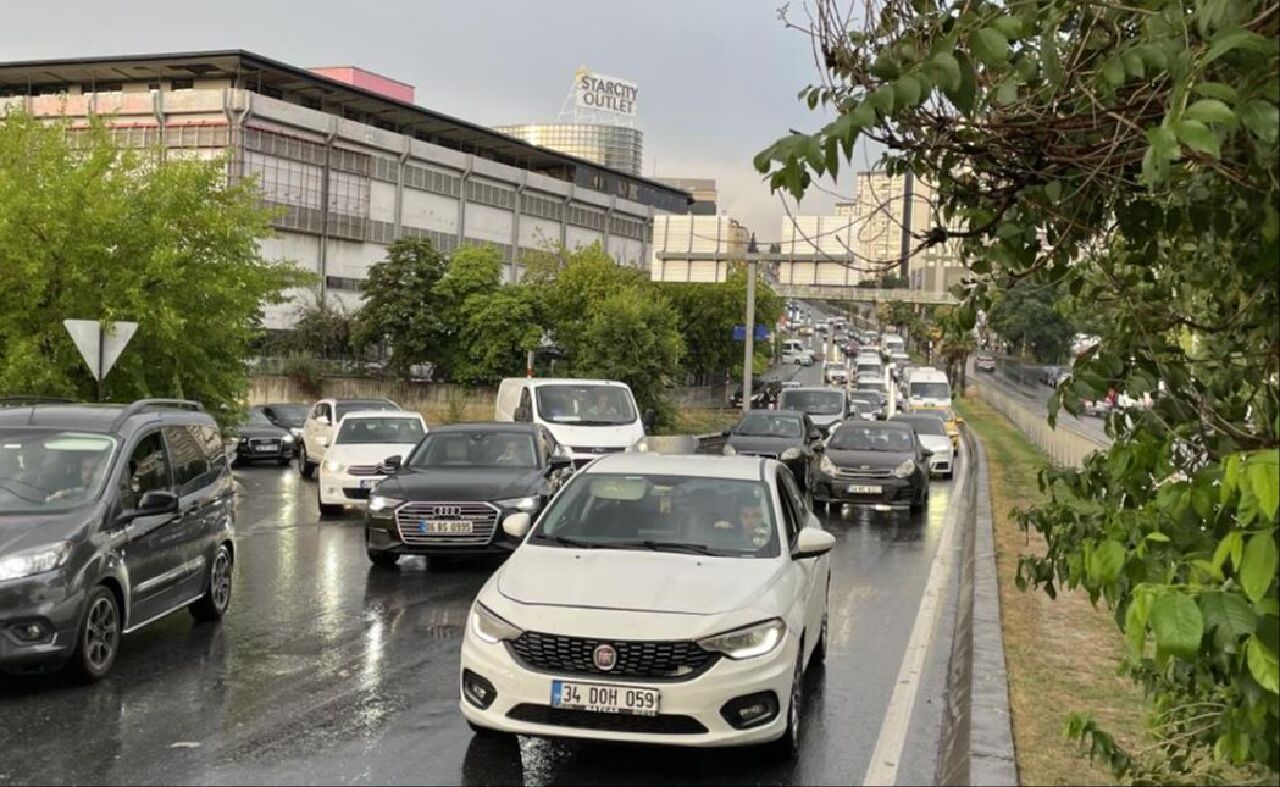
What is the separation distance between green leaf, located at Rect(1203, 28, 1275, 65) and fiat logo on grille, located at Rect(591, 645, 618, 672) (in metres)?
4.21

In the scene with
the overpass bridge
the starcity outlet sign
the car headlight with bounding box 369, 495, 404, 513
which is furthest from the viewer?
the starcity outlet sign

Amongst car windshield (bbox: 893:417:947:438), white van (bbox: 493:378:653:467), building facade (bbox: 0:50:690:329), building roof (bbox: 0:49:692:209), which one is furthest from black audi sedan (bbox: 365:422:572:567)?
building roof (bbox: 0:49:692:209)

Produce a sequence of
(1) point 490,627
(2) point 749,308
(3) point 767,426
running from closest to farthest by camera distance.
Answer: (1) point 490,627
(3) point 767,426
(2) point 749,308

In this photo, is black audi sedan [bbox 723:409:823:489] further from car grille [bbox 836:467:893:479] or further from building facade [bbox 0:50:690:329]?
building facade [bbox 0:50:690:329]

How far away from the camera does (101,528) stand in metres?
8.50

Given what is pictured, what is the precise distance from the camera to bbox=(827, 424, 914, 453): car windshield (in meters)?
22.5

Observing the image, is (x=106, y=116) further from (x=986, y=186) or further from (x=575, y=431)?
(x=986, y=186)

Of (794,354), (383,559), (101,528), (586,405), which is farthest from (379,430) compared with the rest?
(794,354)

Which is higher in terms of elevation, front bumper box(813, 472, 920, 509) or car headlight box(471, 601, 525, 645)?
car headlight box(471, 601, 525, 645)

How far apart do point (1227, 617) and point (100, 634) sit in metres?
7.53

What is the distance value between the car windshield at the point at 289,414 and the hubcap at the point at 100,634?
2717 cm

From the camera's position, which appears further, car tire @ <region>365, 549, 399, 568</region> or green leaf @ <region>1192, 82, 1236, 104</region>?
car tire @ <region>365, 549, 399, 568</region>

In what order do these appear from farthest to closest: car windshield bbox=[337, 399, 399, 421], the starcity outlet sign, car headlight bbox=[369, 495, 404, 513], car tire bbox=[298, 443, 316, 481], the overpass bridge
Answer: the starcity outlet sign, the overpass bridge, car tire bbox=[298, 443, 316, 481], car windshield bbox=[337, 399, 399, 421], car headlight bbox=[369, 495, 404, 513]

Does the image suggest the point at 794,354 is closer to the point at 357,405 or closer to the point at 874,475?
the point at 357,405
